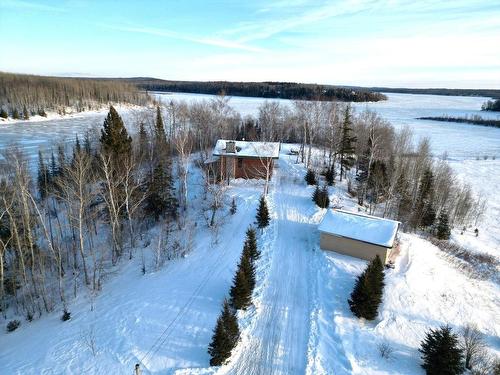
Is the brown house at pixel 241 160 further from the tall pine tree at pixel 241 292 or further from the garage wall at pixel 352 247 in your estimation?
the tall pine tree at pixel 241 292

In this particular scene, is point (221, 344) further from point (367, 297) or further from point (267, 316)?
point (367, 297)

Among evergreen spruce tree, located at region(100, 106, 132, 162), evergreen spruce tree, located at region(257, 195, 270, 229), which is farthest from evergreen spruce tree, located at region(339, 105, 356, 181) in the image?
evergreen spruce tree, located at region(100, 106, 132, 162)

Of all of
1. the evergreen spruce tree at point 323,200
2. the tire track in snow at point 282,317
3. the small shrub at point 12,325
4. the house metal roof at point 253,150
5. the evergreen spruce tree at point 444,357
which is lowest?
the small shrub at point 12,325

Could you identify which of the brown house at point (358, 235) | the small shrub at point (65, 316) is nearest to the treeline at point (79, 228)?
the small shrub at point (65, 316)

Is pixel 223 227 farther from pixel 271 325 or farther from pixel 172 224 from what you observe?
pixel 271 325

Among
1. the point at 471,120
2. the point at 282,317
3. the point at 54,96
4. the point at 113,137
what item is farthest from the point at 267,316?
the point at 471,120

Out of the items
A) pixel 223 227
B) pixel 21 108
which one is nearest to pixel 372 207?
pixel 223 227

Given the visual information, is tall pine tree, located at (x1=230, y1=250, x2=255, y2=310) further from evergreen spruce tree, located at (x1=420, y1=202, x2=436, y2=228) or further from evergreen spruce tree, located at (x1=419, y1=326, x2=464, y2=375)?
evergreen spruce tree, located at (x1=420, y1=202, x2=436, y2=228)
